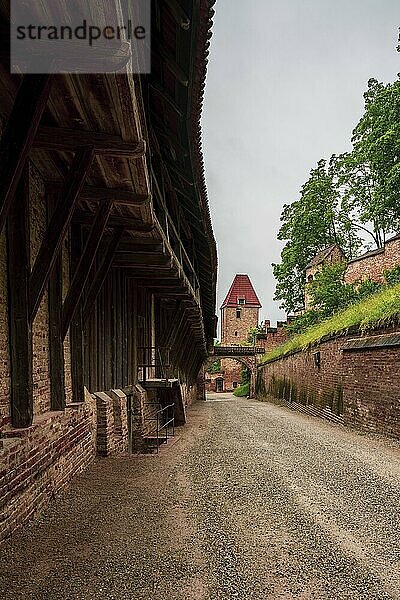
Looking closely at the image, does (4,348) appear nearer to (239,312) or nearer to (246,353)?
(246,353)

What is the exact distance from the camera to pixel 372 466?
8.59 meters

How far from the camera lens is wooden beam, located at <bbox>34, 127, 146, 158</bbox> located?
452 cm

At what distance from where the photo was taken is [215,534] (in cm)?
514

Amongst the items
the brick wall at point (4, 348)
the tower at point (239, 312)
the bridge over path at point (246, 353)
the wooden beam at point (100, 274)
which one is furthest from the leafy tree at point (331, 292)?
the tower at point (239, 312)

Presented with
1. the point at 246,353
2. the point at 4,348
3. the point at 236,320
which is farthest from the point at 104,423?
the point at 236,320

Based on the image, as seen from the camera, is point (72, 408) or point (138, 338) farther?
point (138, 338)

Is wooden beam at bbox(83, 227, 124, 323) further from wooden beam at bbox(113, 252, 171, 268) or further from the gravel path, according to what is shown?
the gravel path

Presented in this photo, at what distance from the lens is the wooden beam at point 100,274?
717cm

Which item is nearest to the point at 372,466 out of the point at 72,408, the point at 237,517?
the point at 237,517

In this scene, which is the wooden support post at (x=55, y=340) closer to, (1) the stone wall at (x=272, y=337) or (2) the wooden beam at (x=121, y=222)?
(2) the wooden beam at (x=121, y=222)

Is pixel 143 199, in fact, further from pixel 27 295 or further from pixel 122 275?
pixel 122 275

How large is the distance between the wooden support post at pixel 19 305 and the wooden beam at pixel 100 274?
7.12 ft

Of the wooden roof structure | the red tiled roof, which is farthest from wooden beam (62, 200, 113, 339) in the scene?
→ the red tiled roof

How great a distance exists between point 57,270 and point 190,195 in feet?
8.94
